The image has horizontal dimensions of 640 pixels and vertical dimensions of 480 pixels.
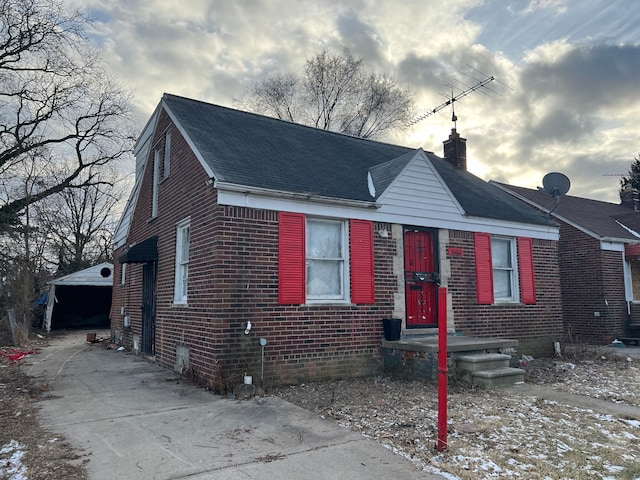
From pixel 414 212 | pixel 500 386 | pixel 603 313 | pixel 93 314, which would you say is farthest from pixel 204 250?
pixel 93 314

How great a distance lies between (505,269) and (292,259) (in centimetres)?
624

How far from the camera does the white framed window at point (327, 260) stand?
8422mm

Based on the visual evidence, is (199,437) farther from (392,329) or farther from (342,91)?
(342,91)

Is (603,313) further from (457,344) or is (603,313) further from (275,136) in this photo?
(275,136)

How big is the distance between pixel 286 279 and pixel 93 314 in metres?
21.1

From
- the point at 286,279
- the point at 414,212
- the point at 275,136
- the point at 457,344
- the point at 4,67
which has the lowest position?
the point at 457,344

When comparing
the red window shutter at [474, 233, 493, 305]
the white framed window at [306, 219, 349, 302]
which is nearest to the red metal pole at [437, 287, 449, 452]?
the white framed window at [306, 219, 349, 302]

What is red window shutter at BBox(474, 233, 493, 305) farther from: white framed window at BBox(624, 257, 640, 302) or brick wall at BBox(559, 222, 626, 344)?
white framed window at BBox(624, 257, 640, 302)

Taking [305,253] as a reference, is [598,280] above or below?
below

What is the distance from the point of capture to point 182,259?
934 centimetres

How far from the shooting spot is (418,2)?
981cm

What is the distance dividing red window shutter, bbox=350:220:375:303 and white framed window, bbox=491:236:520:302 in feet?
13.3

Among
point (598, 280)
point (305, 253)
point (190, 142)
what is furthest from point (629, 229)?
point (190, 142)

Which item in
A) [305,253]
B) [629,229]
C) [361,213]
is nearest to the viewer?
[305,253]
